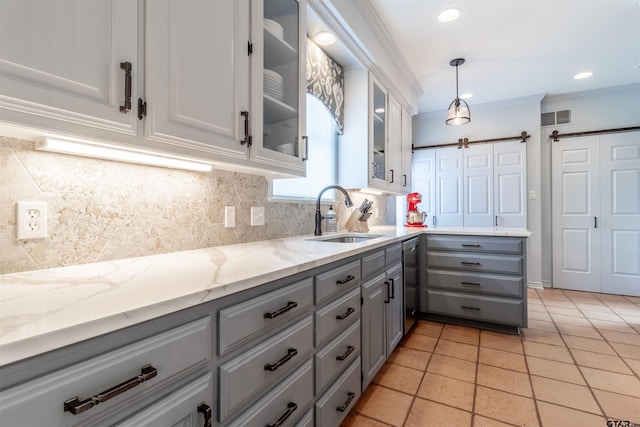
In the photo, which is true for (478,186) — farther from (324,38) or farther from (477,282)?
(324,38)

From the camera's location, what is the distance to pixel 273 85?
1.60 metres

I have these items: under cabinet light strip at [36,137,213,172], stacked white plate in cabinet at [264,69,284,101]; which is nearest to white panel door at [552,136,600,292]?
stacked white plate in cabinet at [264,69,284,101]

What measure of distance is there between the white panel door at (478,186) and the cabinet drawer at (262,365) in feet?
13.3

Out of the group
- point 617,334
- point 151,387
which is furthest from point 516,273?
point 151,387

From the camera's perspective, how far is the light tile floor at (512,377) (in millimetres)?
1631

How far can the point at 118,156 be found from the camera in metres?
1.12

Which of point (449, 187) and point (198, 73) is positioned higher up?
point (198, 73)

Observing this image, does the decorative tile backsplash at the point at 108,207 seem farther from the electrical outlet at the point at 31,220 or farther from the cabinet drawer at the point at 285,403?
the cabinet drawer at the point at 285,403

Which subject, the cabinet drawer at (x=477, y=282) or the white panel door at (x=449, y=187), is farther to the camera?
the white panel door at (x=449, y=187)

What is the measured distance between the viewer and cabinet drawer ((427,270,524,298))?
263cm

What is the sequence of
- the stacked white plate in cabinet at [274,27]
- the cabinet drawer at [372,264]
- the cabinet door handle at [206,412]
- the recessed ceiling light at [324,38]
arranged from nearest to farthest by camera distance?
the cabinet door handle at [206,412]
the stacked white plate in cabinet at [274,27]
the cabinet drawer at [372,264]
the recessed ceiling light at [324,38]

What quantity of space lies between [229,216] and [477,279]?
2.26m

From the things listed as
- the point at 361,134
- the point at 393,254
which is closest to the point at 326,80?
the point at 361,134

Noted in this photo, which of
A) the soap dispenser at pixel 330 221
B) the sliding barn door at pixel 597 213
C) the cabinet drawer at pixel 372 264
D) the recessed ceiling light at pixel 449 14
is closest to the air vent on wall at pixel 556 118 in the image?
the sliding barn door at pixel 597 213
